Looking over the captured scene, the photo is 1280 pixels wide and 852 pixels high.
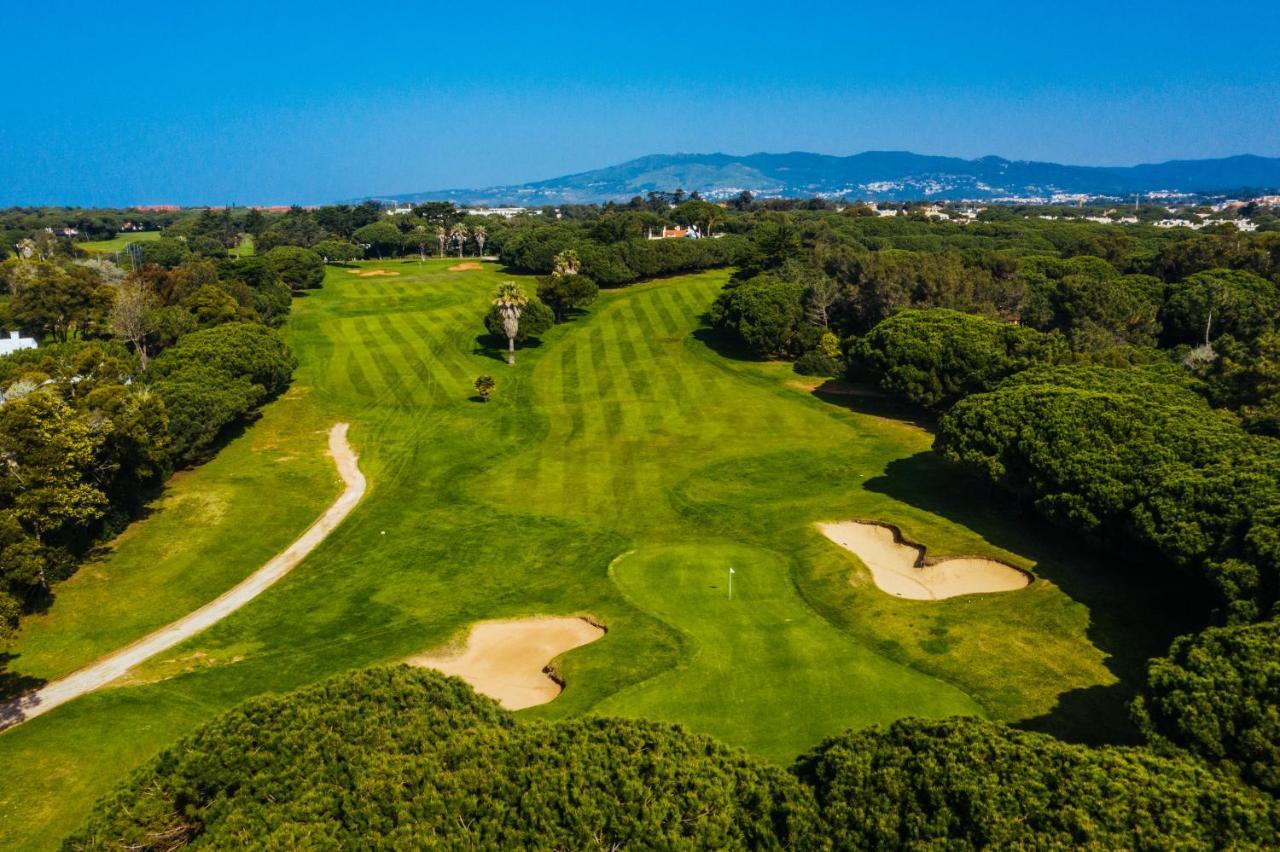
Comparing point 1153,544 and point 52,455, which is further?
point 52,455

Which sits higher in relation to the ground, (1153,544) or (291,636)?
(1153,544)

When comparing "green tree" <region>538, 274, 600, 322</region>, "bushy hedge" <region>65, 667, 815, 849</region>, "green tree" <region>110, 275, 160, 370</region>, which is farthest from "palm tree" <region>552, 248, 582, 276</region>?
"bushy hedge" <region>65, 667, 815, 849</region>

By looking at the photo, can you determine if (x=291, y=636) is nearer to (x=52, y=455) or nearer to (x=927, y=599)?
(x=52, y=455)

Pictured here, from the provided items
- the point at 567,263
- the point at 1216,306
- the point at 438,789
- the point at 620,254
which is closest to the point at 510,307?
the point at 567,263

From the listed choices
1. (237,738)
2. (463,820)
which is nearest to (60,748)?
(237,738)

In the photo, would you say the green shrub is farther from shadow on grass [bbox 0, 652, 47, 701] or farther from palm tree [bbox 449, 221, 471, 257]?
palm tree [bbox 449, 221, 471, 257]

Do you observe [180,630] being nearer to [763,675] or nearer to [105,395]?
[105,395]

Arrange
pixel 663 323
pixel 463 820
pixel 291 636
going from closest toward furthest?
pixel 463 820 → pixel 291 636 → pixel 663 323
